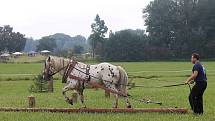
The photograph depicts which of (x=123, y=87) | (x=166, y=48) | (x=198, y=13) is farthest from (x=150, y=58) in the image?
(x=123, y=87)

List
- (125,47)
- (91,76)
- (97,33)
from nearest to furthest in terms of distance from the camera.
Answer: (91,76) < (125,47) < (97,33)

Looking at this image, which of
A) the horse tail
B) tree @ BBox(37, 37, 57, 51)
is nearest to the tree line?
tree @ BBox(37, 37, 57, 51)

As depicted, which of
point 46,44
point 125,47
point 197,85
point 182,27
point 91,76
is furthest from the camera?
point 46,44

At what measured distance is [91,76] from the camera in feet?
54.3

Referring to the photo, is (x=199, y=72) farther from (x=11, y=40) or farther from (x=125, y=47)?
(x=11, y=40)

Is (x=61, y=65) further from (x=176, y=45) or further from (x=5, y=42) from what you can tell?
(x=5, y=42)

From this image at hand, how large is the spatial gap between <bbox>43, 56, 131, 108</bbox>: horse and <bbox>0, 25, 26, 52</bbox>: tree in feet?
534

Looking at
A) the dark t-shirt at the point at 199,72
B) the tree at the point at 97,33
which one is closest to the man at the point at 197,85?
the dark t-shirt at the point at 199,72

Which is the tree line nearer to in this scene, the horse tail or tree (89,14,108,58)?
tree (89,14,108,58)

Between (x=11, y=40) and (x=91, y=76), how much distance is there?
551 feet

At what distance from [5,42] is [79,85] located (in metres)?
166

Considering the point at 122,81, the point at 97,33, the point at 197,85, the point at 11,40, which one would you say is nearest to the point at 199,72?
the point at 197,85

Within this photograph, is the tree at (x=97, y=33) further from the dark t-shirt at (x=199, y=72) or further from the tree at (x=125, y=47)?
the dark t-shirt at (x=199, y=72)

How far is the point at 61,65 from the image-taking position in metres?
16.9
